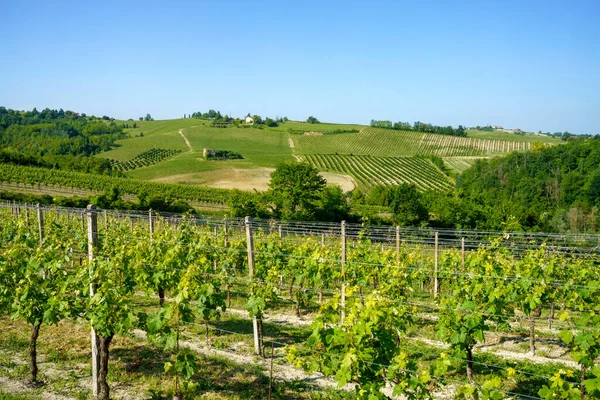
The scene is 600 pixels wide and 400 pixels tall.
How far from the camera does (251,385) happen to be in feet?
24.6

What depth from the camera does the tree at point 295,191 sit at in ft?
138

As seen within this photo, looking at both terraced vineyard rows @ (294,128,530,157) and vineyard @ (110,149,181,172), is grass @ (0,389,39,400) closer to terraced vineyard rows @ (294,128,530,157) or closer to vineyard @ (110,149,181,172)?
vineyard @ (110,149,181,172)

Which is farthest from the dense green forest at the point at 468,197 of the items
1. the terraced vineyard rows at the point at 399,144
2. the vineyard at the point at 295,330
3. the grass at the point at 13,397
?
the grass at the point at 13,397

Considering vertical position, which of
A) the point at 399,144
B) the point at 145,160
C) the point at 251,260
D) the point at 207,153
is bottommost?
the point at 251,260

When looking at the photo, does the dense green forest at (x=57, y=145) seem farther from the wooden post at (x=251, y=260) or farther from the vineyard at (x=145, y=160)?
the wooden post at (x=251, y=260)

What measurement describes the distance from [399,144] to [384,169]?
24938 millimetres

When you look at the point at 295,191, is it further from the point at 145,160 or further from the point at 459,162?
the point at 459,162

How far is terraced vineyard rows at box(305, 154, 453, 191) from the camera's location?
73.4 m

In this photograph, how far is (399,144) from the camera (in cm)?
10400

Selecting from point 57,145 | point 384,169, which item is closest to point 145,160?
point 57,145

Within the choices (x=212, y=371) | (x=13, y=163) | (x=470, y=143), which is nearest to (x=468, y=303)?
(x=212, y=371)

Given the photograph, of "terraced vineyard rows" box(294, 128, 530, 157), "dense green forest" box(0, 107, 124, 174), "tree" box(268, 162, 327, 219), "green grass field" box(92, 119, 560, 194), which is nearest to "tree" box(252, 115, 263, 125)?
"green grass field" box(92, 119, 560, 194)

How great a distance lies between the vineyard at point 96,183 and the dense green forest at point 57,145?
→ 772 cm

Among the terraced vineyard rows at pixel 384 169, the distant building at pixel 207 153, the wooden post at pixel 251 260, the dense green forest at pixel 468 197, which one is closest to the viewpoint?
the wooden post at pixel 251 260
